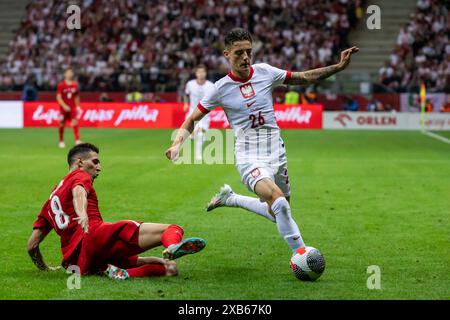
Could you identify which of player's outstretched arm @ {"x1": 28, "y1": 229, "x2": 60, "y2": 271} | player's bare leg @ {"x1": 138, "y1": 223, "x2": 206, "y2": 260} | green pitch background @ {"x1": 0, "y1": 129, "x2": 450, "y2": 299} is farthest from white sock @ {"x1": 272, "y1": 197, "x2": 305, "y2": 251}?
player's outstretched arm @ {"x1": 28, "y1": 229, "x2": 60, "y2": 271}

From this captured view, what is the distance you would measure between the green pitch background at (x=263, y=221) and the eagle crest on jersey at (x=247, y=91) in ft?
5.91

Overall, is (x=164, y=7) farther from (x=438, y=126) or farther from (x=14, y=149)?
(x=14, y=149)

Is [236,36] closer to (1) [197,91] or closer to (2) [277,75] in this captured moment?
(2) [277,75]

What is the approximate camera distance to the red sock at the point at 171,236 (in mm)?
7664

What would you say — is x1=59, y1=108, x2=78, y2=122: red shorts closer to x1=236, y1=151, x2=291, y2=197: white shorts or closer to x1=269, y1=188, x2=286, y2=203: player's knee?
x1=236, y1=151, x2=291, y2=197: white shorts

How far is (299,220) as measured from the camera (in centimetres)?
1202

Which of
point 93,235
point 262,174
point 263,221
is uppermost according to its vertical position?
point 262,174

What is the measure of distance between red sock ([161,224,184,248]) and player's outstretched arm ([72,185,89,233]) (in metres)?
0.73

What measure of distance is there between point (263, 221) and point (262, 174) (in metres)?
3.71

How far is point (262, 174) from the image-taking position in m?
8.50

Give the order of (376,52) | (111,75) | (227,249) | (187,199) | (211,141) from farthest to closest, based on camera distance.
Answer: (376,52)
(111,75)
(211,141)
(187,199)
(227,249)

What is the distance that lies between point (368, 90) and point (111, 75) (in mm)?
12209

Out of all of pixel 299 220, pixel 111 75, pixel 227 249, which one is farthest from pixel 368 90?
pixel 227 249

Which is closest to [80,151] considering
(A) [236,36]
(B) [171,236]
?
(B) [171,236]
